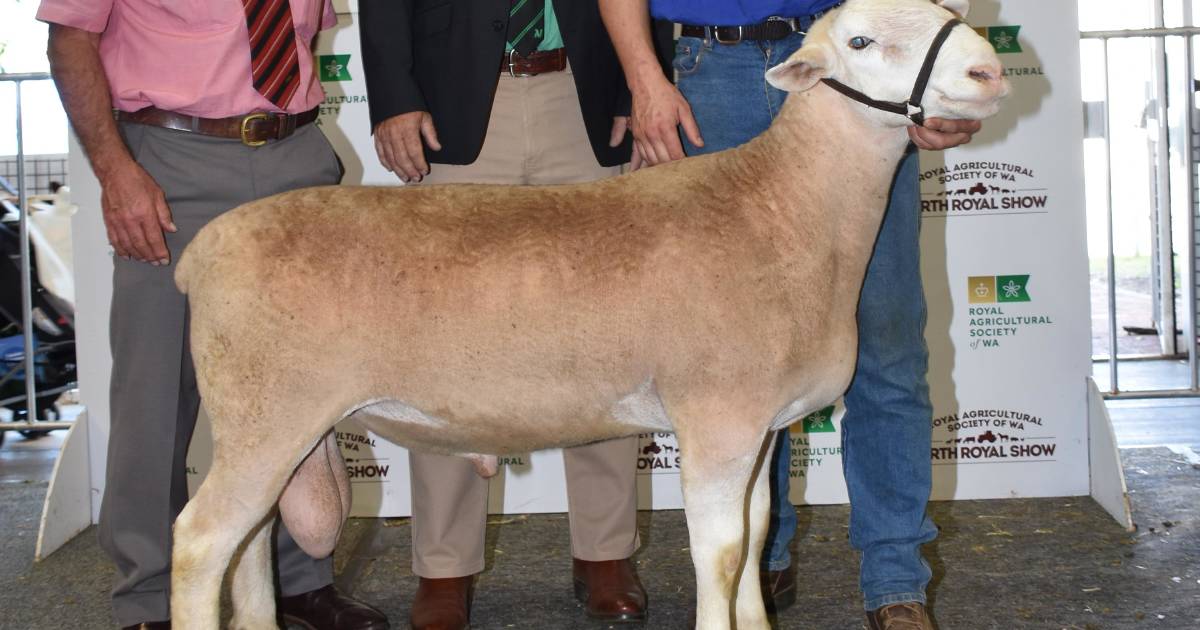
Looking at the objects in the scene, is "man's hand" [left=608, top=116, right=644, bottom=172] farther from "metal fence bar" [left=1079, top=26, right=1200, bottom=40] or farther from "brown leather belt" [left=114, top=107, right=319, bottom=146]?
"metal fence bar" [left=1079, top=26, right=1200, bottom=40]

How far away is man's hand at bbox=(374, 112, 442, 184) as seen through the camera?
10.1ft

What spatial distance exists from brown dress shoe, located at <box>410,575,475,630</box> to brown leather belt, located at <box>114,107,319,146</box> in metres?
1.44

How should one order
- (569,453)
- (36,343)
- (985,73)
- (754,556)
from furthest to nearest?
1. (36,343)
2. (569,453)
3. (754,556)
4. (985,73)

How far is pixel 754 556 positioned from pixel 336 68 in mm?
3150

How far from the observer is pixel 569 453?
3.51 meters

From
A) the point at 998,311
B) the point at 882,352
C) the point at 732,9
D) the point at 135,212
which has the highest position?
the point at 732,9

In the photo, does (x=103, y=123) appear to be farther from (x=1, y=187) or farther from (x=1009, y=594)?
(x=1, y=187)

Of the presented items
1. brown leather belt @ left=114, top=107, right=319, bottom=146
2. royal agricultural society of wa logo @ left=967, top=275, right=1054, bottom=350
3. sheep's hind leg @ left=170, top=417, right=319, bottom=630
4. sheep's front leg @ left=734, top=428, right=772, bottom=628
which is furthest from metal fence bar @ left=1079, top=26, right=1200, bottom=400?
sheep's hind leg @ left=170, top=417, right=319, bottom=630

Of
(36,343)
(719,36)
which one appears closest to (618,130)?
(719,36)

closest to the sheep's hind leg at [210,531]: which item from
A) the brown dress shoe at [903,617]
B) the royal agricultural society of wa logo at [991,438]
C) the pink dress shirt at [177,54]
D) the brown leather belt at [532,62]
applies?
the pink dress shirt at [177,54]

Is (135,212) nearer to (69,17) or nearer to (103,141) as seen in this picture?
(103,141)

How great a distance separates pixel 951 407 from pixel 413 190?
3.08 m

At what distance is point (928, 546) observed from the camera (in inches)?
160

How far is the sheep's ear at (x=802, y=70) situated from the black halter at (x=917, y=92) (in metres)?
0.07
